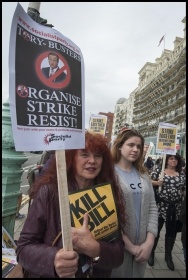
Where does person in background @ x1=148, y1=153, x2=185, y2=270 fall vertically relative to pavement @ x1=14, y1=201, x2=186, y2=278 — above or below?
above

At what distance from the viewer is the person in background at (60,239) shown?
1.38m

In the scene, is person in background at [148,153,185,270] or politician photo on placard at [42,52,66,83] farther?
person in background at [148,153,185,270]

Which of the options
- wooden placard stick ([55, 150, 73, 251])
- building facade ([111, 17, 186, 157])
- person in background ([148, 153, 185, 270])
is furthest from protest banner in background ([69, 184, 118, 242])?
building facade ([111, 17, 186, 157])

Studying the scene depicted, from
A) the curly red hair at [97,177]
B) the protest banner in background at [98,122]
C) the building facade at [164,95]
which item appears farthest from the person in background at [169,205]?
the building facade at [164,95]

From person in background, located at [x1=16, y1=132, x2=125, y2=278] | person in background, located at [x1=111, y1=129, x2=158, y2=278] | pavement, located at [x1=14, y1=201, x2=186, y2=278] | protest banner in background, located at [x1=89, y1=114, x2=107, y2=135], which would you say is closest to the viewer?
person in background, located at [x1=16, y1=132, x2=125, y2=278]

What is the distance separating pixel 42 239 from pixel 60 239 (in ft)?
0.43

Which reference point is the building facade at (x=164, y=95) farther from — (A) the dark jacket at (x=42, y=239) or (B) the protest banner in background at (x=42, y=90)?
(B) the protest banner in background at (x=42, y=90)

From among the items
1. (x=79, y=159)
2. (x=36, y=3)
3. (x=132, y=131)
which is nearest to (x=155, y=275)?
(x=132, y=131)

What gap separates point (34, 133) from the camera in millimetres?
1295

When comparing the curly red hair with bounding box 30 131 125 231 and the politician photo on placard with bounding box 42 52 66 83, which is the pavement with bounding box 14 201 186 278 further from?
the politician photo on placard with bounding box 42 52 66 83

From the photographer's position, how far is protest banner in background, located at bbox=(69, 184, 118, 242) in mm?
1605

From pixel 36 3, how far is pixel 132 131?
1.78 meters

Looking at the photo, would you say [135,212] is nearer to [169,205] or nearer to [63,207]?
[63,207]

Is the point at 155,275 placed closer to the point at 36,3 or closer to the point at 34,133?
the point at 34,133
